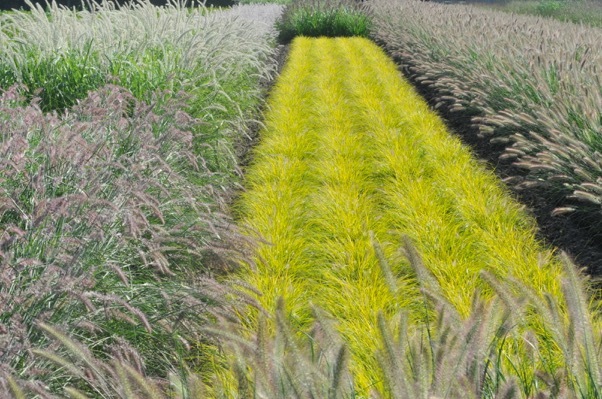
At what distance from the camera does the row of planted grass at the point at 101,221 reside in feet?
7.65

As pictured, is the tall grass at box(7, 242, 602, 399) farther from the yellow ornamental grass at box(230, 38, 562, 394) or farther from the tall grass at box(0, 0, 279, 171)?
the tall grass at box(0, 0, 279, 171)

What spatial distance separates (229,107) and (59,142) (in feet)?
10.6

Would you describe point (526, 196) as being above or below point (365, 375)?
below

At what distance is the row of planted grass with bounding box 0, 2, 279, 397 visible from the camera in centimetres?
233

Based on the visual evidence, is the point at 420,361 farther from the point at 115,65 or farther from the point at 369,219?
the point at 115,65

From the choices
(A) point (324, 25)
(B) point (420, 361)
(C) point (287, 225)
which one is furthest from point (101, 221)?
(A) point (324, 25)

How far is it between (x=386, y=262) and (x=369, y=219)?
3.16 m

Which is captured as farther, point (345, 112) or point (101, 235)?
point (345, 112)

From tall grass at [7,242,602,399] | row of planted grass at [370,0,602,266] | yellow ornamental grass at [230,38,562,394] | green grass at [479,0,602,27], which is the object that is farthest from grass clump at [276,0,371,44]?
tall grass at [7,242,602,399]

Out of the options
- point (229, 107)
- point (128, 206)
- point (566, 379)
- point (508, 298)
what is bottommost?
point (229, 107)

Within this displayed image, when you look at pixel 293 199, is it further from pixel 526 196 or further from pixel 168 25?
pixel 168 25

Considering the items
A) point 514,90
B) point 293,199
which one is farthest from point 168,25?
point 514,90

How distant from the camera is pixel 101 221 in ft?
9.25

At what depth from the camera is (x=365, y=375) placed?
9.09ft
